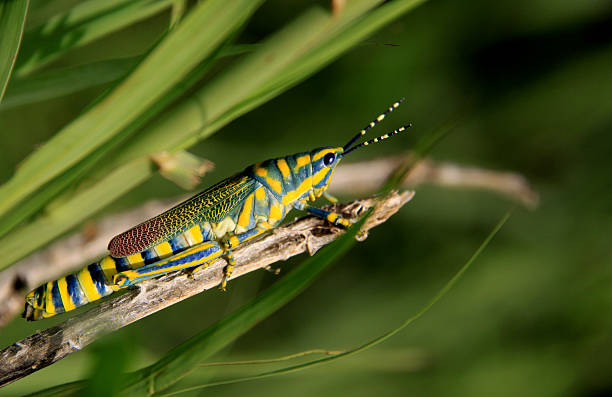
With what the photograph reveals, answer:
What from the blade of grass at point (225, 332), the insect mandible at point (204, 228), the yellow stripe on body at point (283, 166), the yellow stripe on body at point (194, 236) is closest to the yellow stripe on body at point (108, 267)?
the insect mandible at point (204, 228)

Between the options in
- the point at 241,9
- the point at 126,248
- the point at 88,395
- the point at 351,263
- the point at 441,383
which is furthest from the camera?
the point at 351,263

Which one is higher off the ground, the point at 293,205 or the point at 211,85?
the point at 293,205

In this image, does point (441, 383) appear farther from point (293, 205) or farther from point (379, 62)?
point (379, 62)

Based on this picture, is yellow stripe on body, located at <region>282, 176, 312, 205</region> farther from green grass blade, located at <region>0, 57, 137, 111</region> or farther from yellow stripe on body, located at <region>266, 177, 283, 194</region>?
green grass blade, located at <region>0, 57, 137, 111</region>

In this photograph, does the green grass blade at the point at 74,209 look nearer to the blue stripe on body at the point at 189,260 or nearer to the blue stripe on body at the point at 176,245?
the blue stripe on body at the point at 189,260

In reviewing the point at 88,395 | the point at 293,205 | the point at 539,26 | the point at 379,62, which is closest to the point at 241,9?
the point at 88,395

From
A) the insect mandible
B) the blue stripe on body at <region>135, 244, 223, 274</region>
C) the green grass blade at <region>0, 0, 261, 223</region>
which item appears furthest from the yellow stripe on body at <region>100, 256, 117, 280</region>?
the green grass blade at <region>0, 0, 261, 223</region>
